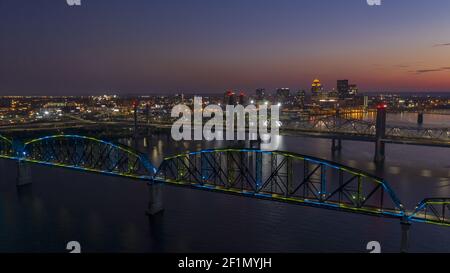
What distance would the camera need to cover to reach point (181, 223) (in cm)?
3005

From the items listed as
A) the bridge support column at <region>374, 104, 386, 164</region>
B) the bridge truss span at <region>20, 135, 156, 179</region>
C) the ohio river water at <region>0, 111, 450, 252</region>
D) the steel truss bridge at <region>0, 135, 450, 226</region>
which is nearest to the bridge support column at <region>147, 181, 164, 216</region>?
the steel truss bridge at <region>0, 135, 450, 226</region>

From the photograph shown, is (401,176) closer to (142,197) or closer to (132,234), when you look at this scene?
(142,197)

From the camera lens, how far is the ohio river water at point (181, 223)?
85.9ft

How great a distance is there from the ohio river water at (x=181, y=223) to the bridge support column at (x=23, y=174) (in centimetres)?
75

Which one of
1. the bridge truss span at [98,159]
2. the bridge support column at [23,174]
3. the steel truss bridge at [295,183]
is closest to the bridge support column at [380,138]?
the steel truss bridge at [295,183]

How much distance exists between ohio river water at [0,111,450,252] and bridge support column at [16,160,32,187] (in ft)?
2.47

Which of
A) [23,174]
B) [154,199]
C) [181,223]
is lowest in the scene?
[181,223]

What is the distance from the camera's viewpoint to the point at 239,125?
89.1 metres

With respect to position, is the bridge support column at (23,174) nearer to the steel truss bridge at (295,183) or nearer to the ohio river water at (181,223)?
the steel truss bridge at (295,183)

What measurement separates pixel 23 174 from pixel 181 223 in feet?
72.0

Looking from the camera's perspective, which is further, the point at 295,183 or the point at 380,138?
the point at 380,138

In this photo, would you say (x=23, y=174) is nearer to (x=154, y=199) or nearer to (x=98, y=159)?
(x=98, y=159)

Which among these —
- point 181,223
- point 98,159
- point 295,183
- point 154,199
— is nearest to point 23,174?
point 98,159

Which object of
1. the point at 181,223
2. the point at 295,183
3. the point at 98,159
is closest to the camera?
the point at 181,223
